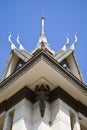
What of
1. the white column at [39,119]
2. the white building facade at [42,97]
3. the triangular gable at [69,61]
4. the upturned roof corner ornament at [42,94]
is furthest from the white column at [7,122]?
the triangular gable at [69,61]

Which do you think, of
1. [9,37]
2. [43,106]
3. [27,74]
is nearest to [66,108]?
[43,106]

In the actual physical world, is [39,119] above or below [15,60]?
below

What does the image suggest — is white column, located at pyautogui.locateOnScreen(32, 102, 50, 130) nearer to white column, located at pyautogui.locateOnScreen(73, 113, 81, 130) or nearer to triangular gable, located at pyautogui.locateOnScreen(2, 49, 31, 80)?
white column, located at pyautogui.locateOnScreen(73, 113, 81, 130)

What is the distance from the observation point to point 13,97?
42.8ft

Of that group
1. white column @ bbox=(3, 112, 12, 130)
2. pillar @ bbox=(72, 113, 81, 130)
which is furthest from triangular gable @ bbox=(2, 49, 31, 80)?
pillar @ bbox=(72, 113, 81, 130)

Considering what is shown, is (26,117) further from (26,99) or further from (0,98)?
(0,98)

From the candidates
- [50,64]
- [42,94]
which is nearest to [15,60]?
[42,94]

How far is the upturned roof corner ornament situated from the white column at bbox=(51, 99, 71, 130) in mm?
403

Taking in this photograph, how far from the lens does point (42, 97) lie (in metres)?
12.3

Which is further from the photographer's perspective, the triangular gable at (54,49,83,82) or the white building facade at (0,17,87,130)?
the triangular gable at (54,49,83,82)

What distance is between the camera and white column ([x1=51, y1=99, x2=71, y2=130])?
11547 millimetres

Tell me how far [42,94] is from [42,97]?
11cm

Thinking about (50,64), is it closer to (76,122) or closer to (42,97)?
(42,97)

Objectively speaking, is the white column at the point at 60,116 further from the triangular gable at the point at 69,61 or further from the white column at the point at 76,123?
the triangular gable at the point at 69,61
